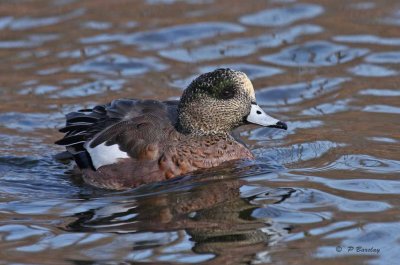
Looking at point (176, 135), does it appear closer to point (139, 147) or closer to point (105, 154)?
point (139, 147)

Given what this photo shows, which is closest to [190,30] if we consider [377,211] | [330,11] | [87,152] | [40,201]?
[330,11]

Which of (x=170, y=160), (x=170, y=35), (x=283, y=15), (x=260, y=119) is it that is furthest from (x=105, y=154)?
(x=283, y=15)

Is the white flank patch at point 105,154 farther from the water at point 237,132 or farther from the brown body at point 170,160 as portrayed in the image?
the water at point 237,132

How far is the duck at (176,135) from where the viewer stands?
7.73 meters

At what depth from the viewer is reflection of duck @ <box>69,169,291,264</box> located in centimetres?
609

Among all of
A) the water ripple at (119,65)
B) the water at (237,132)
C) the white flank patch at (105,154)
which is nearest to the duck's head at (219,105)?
the water at (237,132)

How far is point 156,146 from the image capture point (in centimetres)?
773

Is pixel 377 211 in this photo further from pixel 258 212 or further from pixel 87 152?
pixel 87 152

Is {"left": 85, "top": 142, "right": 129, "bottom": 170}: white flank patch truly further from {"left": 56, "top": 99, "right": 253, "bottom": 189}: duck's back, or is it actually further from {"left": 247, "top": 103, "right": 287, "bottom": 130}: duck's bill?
{"left": 247, "top": 103, "right": 287, "bottom": 130}: duck's bill

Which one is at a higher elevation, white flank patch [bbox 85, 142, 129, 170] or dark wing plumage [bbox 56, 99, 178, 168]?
dark wing plumage [bbox 56, 99, 178, 168]

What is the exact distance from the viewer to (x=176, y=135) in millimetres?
7871

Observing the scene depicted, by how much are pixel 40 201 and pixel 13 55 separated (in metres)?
4.55

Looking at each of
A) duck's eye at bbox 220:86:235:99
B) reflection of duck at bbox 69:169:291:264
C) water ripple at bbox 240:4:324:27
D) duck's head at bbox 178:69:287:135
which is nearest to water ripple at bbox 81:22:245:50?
water ripple at bbox 240:4:324:27

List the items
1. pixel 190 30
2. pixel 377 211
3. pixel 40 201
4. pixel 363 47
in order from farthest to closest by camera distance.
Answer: pixel 190 30
pixel 363 47
pixel 40 201
pixel 377 211
